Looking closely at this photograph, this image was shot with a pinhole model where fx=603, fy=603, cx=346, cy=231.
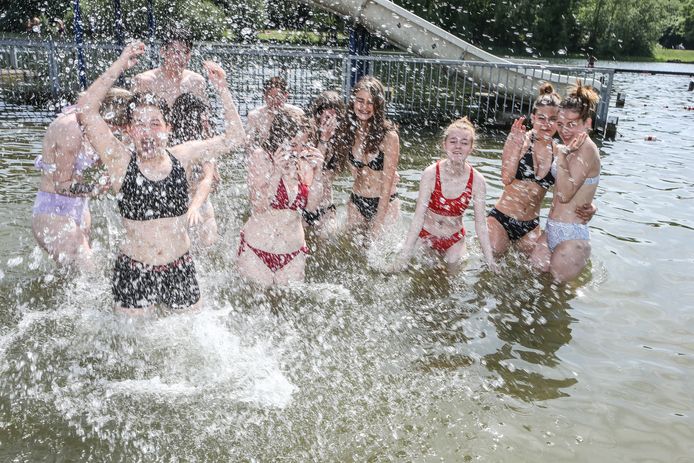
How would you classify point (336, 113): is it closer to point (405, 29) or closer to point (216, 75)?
point (216, 75)

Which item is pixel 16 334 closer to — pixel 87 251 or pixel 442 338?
pixel 87 251

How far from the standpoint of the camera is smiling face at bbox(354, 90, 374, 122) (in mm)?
6355

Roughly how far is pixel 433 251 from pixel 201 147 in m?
2.75

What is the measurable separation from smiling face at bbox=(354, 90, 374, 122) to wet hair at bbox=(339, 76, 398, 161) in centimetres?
3

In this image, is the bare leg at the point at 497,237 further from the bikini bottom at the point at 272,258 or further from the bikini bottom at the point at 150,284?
the bikini bottom at the point at 150,284

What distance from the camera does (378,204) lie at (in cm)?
686

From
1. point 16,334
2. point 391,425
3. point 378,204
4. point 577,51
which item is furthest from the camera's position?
point 577,51

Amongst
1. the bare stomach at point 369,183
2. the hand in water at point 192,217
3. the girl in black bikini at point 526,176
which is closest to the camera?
the hand in water at point 192,217

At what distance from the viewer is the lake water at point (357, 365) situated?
12.1 ft

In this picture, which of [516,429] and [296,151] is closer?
[516,429]

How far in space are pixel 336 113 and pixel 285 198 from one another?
4.69ft

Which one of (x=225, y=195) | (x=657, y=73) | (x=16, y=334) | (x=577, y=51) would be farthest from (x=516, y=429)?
(x=577, y=51)

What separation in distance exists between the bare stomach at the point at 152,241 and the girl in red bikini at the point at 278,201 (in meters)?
0.98

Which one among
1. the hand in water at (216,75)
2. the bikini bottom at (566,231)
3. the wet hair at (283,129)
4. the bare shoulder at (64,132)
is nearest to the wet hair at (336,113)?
the wet hair at (283,129)
